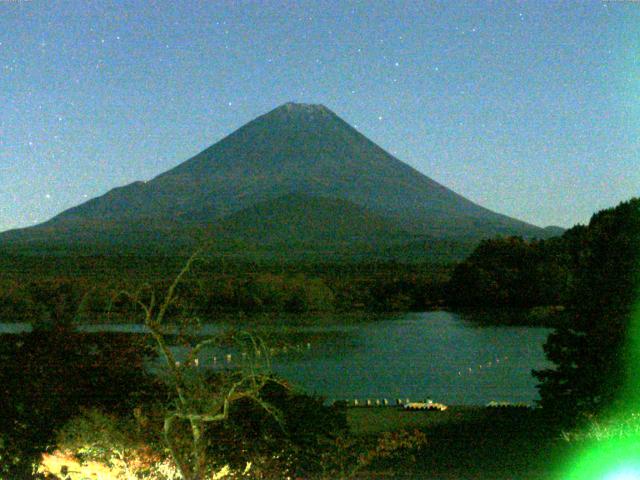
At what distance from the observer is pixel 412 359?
58.7ft

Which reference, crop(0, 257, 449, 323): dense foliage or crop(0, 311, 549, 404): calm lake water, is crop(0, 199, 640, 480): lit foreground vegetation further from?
crop(0, 311, 549, 404): calm lake water

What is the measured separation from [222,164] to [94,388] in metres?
95.9

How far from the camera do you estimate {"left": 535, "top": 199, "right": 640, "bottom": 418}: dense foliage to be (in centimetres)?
805

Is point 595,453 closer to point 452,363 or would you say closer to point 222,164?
point 452,363

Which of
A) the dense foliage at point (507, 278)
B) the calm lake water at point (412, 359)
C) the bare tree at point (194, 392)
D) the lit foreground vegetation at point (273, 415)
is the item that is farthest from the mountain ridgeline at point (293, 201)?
the bare tree at point (194, 392)

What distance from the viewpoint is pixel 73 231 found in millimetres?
41875

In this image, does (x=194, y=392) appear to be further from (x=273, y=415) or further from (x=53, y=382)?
(x=53, y=382)

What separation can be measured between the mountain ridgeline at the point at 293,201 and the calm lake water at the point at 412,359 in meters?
12.3

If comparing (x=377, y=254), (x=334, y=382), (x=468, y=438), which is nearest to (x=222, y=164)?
(x=377, y=254)

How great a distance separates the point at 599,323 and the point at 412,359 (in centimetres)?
982

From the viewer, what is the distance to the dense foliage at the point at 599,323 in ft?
26.4

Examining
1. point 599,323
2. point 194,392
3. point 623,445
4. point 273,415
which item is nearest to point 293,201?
point 599,323

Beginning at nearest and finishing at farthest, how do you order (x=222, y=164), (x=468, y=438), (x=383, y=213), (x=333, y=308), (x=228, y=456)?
(x=228, y=456)
(x=468, y=438)
(x=333, y=308)
(x=383, y=213)
(x=222, y=164)

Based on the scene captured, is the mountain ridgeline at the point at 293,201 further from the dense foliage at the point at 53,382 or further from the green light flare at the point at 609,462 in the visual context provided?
the green light flare at the point at 609,462
